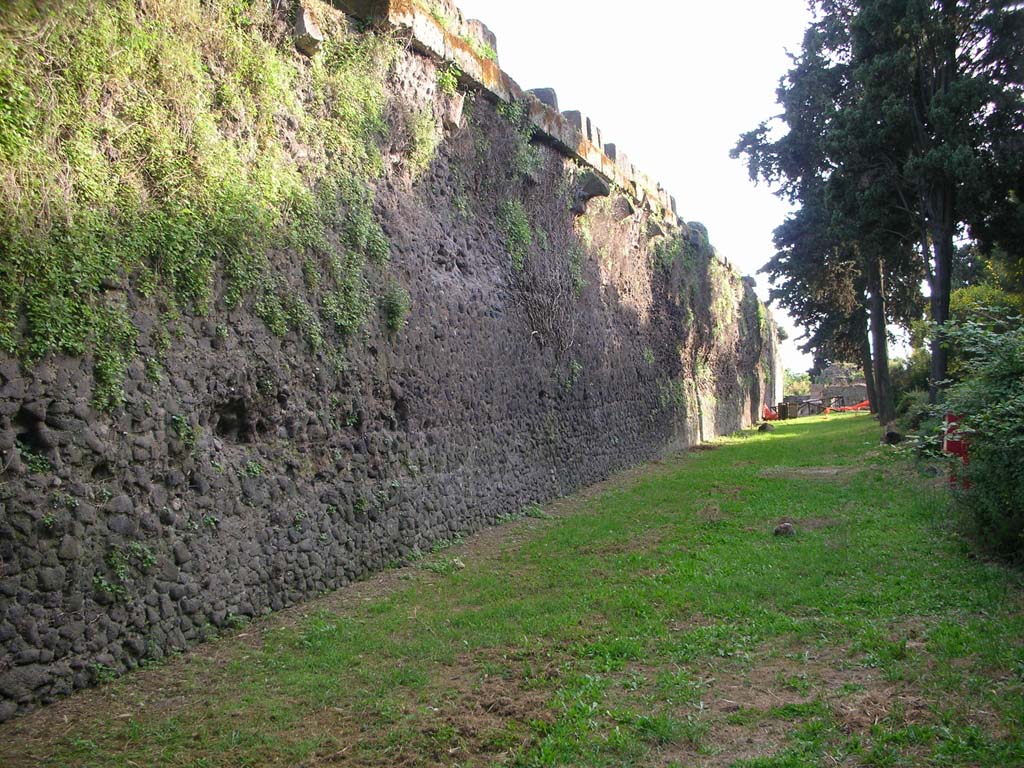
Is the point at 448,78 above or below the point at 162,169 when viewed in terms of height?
above

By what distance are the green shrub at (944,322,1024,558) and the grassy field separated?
322mm

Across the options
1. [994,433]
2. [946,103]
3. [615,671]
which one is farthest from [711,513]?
[946,103]

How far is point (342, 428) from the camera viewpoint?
7102 mm

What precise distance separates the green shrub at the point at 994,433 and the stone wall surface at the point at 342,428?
15.9 ft

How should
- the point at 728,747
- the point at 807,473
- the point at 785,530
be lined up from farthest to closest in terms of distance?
the point at 807,473
the point at 785,530
the point at 728,747

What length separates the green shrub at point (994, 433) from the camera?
5.66 meters

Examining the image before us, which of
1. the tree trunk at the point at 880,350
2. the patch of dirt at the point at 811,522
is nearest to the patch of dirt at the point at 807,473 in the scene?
Answer: the patch of dirt at the point at 811,522

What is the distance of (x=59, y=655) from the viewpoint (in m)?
4.31

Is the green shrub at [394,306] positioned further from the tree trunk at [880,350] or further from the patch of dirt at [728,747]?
the tree trunk at [880,350]

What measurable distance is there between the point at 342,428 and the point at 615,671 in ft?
11.4

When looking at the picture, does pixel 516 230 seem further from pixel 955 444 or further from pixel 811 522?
pixel 955 444

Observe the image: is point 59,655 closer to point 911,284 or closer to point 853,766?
point 853,766

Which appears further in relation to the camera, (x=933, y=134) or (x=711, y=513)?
(x=933, y=134)

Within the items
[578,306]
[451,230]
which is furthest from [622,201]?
[451,230]
